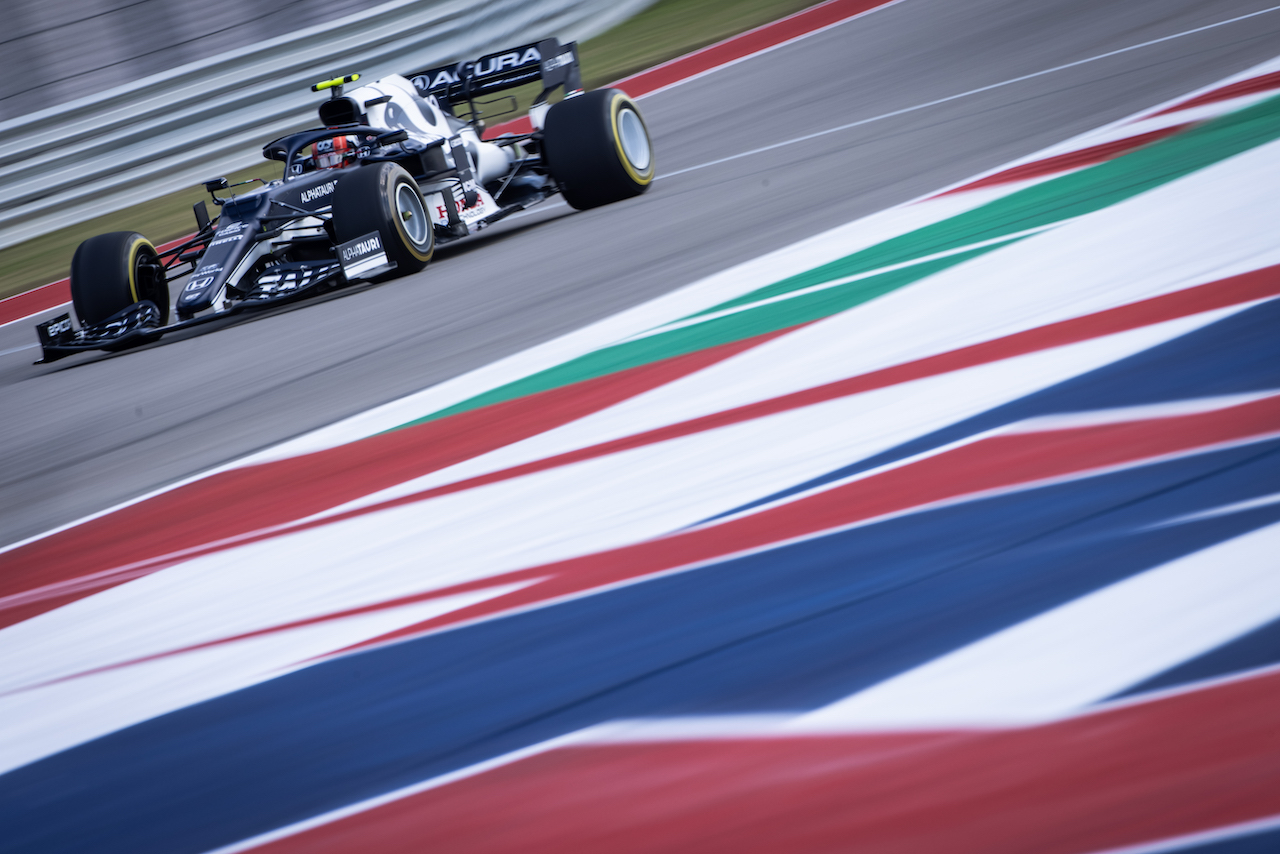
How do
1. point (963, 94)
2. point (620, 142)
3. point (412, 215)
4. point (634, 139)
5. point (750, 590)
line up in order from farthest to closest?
point (963, 94)
point (634, 139)
point (620, 142)
point (412, 215)
point (750, 590)

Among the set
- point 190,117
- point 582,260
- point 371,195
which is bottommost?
point 582,260

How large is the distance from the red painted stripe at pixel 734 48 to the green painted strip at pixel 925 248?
8605 millimetres

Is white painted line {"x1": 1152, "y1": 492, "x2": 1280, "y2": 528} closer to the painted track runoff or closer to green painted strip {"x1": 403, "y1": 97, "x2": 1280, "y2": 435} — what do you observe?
the painted track runoff

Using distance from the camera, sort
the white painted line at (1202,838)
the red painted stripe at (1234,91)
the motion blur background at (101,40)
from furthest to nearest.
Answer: the motion blur background at (101,40) → the red painted stripe at (1234,91) → the white painted line at (1202,838)

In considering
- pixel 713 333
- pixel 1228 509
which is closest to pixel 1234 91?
pixel 713 333

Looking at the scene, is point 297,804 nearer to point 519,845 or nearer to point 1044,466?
point 519,845

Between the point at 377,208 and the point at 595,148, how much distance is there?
157 cm

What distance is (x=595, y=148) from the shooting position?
7.92 metres

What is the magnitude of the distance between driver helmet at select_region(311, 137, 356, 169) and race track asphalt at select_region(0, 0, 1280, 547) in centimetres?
80

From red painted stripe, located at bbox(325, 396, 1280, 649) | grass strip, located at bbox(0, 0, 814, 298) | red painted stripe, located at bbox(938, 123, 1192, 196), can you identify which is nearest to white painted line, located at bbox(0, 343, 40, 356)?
grass strip, located at bbox(0, 0, 814, 298)

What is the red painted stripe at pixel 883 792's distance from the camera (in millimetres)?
1606

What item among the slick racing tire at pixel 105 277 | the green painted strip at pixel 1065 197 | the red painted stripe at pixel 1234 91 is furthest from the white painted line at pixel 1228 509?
the slick racing tire at pixel 105 277

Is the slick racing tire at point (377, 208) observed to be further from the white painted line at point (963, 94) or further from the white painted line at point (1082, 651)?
the white painted line at point (1082, 651)

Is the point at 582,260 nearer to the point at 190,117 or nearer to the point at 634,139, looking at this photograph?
the point at 634,139
